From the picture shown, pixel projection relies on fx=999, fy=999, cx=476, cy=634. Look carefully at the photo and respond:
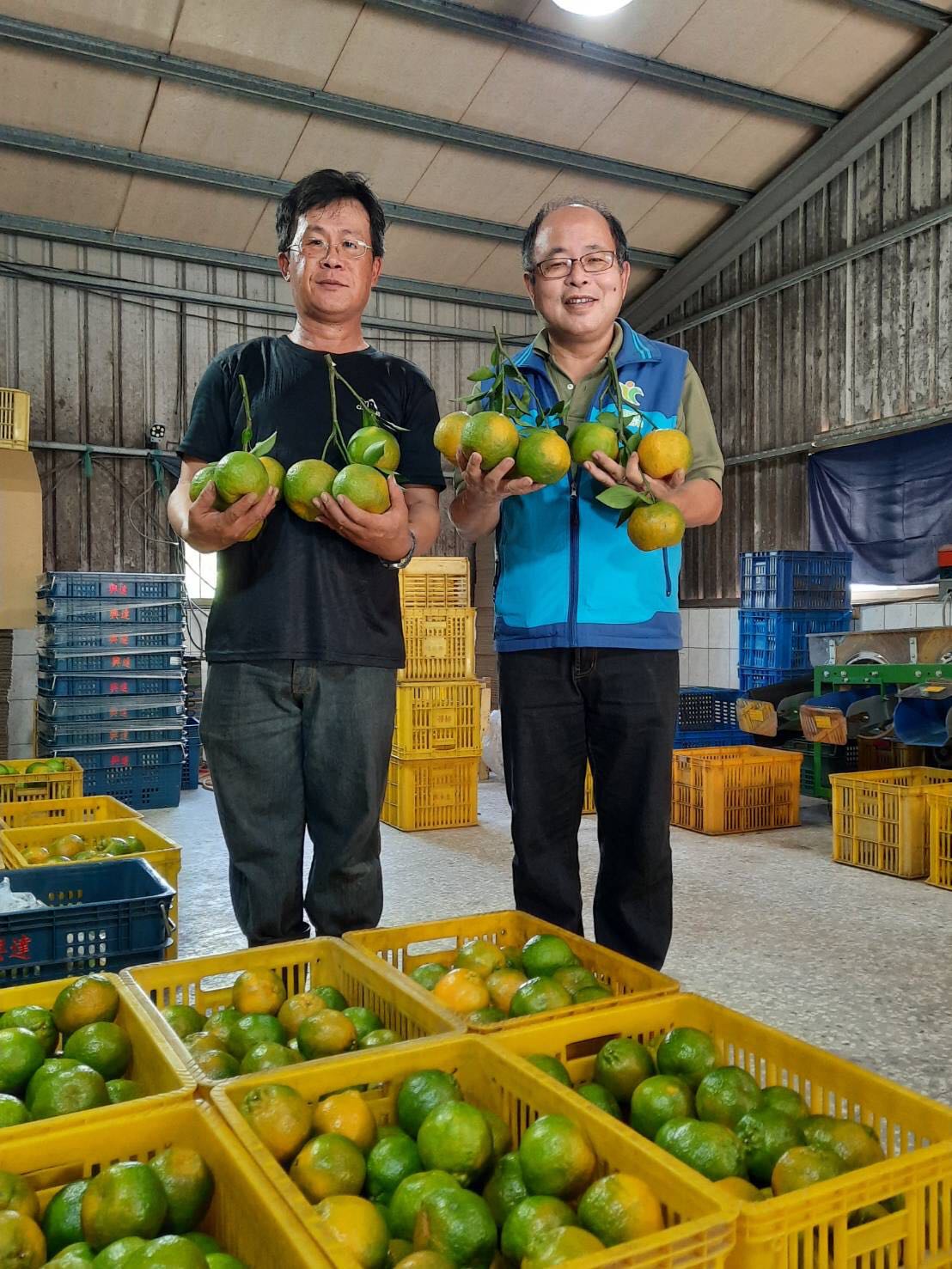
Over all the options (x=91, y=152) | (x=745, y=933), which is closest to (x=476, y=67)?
(x=91, y=152)

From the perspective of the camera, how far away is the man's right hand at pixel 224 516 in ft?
5.29

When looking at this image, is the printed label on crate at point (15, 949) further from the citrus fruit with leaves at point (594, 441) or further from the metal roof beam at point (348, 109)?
the metal roof beam at point (348, 109)

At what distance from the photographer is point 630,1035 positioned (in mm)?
1315

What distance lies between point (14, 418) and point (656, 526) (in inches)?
241

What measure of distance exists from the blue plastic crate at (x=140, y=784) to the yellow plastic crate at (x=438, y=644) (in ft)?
6.12

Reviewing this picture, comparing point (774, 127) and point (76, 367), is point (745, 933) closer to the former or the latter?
point (774, 127)

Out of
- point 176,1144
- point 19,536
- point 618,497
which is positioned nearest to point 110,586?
point 19,536

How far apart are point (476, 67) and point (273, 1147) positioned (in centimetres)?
716

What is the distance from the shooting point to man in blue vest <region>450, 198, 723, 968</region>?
1892mm

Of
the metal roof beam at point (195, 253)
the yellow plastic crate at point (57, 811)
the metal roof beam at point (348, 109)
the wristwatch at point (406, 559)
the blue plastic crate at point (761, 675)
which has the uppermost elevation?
the metal roof beam at point (348, 109)

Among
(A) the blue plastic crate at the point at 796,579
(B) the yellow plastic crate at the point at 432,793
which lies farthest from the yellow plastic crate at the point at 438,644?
(A) the blue plastic crate at the point at 796,579

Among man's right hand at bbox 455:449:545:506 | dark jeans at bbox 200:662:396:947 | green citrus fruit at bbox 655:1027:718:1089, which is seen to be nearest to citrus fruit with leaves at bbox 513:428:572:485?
man's right hand at bbox 455:449:545:506

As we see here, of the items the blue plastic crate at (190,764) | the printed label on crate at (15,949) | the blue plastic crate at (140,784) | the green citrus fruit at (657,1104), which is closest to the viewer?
the green citrus fruit at (657,1104)

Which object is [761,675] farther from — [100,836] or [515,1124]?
[515,1124]
